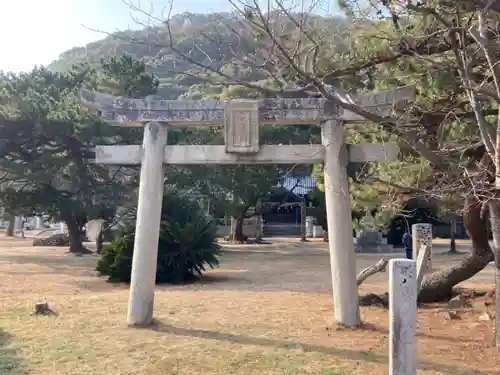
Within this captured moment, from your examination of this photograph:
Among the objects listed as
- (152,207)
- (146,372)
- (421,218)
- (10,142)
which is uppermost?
(10,142)

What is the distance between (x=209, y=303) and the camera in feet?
36.3

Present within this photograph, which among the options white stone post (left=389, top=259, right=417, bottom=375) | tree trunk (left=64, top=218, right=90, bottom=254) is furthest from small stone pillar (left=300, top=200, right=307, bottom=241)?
white stone post (left=389, top=259, right=417, bottom=375)

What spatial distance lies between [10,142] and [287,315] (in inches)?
599

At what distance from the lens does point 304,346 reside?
297 inches

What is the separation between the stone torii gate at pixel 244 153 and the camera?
28.2ft

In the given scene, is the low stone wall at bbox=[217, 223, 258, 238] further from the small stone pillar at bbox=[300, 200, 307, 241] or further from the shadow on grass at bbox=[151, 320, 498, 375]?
the shadow on grass at bbox=[151, 320, 498, 375]

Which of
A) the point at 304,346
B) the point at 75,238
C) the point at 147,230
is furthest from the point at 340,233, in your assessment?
the point at 75,238

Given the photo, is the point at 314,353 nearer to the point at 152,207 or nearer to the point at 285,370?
the point at 285,370

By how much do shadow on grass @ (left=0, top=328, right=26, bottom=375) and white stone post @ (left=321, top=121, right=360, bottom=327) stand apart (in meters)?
4.31

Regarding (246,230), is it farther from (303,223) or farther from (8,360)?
(8,360)

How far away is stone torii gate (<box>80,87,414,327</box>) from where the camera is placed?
8.59 m

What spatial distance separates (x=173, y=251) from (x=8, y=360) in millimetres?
8255

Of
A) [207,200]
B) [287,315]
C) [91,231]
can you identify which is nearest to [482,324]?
[287,315]

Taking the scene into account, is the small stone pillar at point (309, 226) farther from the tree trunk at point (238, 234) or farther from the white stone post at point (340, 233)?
the white stone post at point (340, 233)
